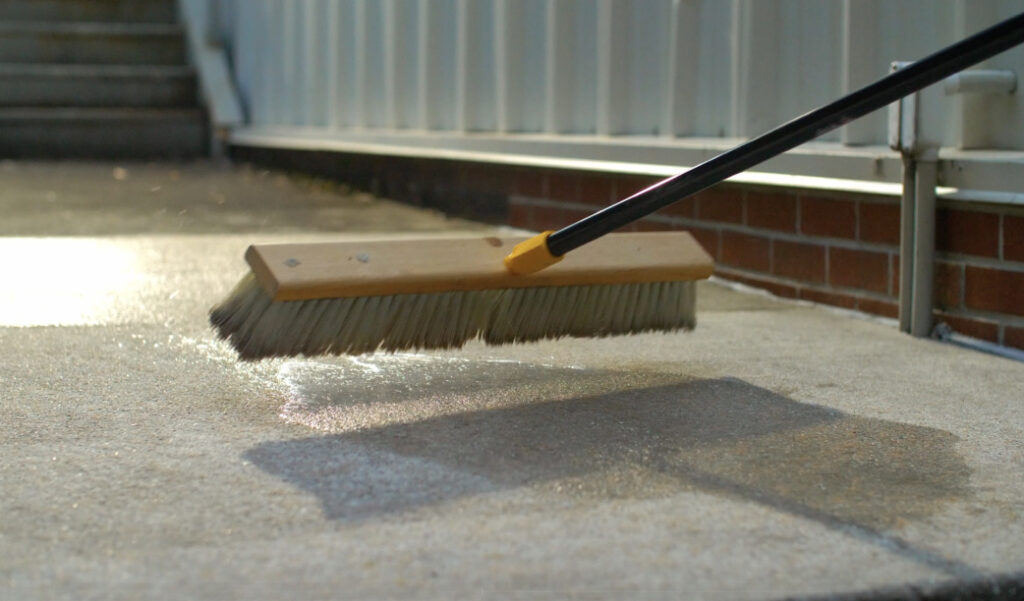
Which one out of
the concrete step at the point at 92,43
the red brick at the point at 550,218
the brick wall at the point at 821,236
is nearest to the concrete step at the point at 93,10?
the concrete step at the point at 92,43

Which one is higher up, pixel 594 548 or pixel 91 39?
pixel 91 39

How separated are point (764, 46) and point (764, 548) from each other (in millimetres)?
1889

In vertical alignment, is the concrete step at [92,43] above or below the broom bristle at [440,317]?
above

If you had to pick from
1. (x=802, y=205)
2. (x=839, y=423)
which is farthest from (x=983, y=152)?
(x=839, y=423)

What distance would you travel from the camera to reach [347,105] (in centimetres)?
517

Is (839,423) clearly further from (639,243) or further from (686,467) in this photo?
(639,243)

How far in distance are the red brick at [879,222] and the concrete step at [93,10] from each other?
5.49 m

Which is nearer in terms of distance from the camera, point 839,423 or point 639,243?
point 839,423

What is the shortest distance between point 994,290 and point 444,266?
1.13m

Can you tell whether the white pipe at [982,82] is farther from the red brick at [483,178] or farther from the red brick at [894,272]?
the red brick at [483,178]

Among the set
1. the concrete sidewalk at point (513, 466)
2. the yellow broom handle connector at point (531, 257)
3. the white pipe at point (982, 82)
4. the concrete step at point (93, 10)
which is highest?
the concrete step at point (93, 10)

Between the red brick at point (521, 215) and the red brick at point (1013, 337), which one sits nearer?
the red brick at point (1013, 337)

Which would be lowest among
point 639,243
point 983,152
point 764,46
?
point 639,243

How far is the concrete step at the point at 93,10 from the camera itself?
6.84 m
